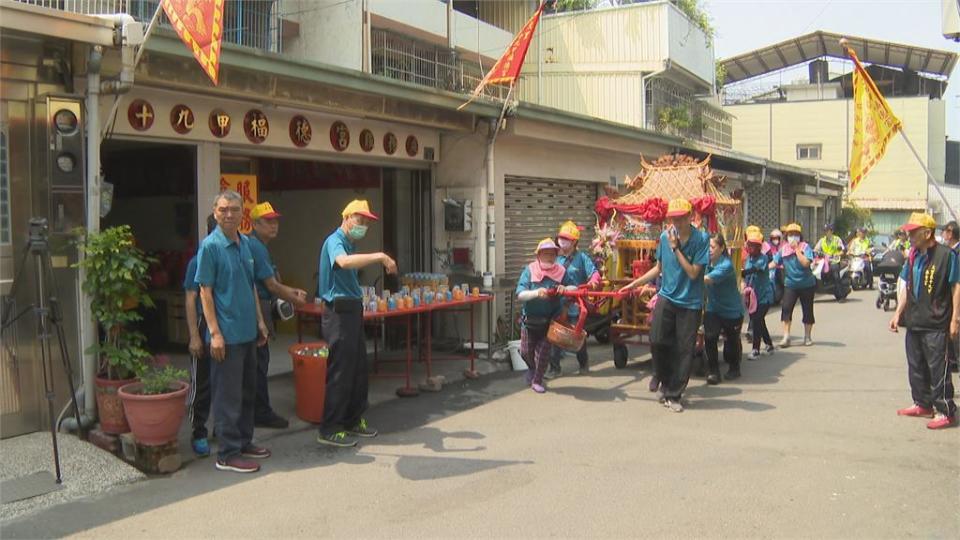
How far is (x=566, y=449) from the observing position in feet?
20.2

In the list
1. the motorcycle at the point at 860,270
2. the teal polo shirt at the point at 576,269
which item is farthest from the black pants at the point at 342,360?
the motorcycle at the point at 860,270

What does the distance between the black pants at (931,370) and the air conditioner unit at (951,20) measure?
5.21 metres

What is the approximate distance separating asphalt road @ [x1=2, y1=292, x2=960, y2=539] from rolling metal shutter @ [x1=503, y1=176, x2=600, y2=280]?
3692 millimetres

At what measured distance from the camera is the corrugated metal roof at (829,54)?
→ 36375 millimetres

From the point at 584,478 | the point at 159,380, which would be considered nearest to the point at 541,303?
the point at 584,478

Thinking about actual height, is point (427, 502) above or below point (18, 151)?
below

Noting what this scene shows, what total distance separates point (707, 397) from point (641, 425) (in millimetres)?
1453

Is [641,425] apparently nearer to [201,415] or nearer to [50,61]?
[201,415]

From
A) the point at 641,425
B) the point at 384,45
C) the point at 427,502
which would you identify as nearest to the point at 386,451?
the point at 427,502

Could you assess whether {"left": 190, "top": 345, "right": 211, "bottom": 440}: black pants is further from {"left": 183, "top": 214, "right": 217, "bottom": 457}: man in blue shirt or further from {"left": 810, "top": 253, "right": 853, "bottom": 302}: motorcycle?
{"left": 810, "top": 253, "right": 853, "bottom": 302}: motorcycle

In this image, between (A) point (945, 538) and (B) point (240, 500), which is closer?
(A) point (945, 538)

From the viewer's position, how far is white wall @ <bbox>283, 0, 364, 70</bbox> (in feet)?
56.4

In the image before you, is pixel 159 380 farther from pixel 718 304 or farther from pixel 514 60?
pixel 718 304

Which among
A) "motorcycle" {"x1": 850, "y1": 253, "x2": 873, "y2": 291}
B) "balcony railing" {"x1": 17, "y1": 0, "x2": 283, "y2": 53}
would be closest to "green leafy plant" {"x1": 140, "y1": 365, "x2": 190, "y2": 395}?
"balcony railing" {"x1": 17, "y1": 0, "x2": 283, "y2": 53}
